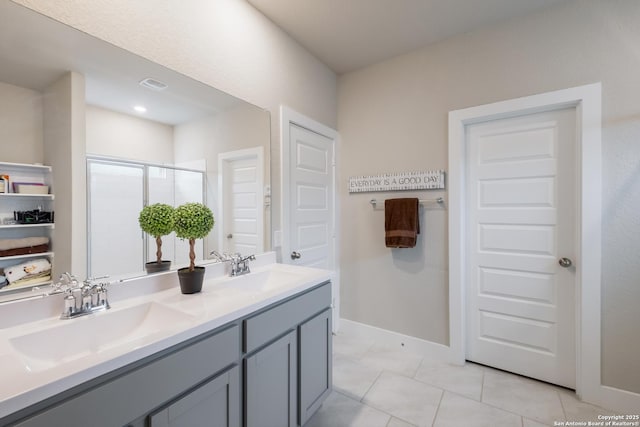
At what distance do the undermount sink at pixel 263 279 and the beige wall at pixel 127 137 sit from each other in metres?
0.75

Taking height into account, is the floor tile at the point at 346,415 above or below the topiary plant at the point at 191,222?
below

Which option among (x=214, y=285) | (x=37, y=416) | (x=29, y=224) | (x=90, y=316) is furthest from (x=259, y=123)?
(x=37, y=416)

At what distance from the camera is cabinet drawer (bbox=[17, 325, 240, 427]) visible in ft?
2.29

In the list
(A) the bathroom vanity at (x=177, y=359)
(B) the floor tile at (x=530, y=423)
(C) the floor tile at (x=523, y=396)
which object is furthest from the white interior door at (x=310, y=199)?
(B) the floor tile at (x=530, y=423)

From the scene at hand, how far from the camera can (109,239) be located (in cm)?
126

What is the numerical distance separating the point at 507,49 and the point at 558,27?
288 mm

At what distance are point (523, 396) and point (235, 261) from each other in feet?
6.94

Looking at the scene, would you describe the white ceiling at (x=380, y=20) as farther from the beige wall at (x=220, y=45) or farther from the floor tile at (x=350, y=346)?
the floor tile at (x=350, y=346)

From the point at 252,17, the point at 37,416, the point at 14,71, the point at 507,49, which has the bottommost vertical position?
the point at 37,416

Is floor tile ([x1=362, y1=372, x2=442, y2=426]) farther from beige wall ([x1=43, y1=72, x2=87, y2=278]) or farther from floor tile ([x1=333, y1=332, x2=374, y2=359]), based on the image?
beige wall ([x1=43, y1=72, x2=87, y2=278])

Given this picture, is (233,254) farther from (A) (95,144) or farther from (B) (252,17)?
(B) (252,17)

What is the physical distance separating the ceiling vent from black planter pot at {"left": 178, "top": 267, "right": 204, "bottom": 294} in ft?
3.06

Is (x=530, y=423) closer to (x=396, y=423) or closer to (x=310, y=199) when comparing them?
(x=396, y=423)

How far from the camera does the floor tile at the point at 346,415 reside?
1.67 meters
